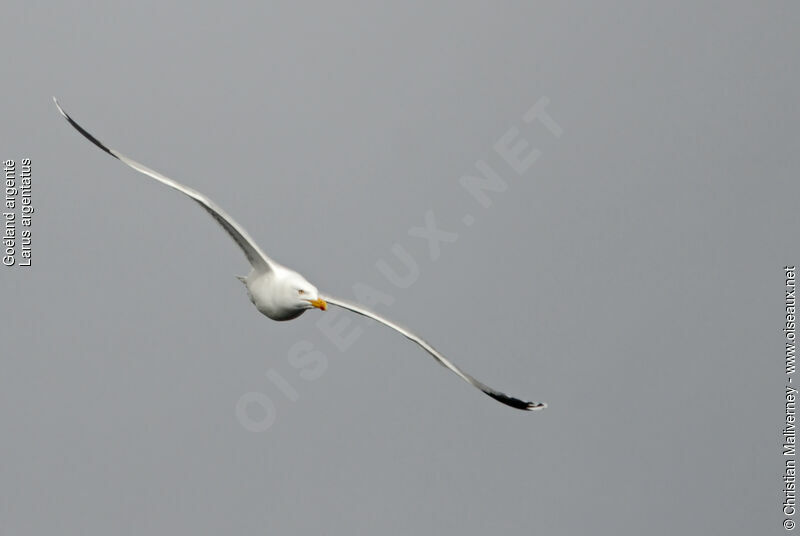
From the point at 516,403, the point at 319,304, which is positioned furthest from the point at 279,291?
the point at 516,403

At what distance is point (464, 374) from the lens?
16891 mm

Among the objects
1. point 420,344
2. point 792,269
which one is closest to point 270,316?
point 420,344

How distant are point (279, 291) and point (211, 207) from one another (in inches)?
54.8

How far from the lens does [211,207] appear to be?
1545cm

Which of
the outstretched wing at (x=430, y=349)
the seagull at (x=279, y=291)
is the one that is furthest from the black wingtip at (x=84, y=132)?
the outstretched wing at (x=430, y=349)

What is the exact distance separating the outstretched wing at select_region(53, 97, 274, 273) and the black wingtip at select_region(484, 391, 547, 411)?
2897mm

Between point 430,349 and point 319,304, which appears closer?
point 319,304

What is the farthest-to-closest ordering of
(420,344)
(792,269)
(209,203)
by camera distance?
(792,269)
(420,344)
(209,203)

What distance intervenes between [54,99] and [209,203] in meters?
2.06

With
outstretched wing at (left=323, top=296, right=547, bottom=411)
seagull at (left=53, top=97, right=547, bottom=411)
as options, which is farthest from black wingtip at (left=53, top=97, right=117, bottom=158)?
outstretched wing at (left=323, top=296, right=547, bottom=411)

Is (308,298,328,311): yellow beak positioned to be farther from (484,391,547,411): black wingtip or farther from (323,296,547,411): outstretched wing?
(484,391,547,411): black wingtip

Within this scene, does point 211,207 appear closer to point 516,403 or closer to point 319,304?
point 319,304

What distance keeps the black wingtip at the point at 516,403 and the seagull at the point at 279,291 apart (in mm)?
11

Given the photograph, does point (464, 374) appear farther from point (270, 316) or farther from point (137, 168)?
point (137, 168)
